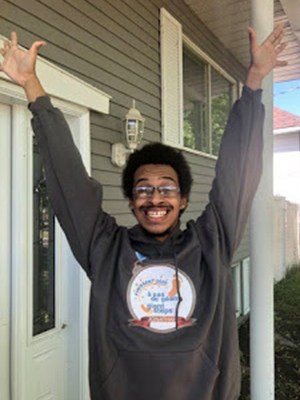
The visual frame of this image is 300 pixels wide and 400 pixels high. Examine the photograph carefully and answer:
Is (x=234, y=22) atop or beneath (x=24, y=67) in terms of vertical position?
atop

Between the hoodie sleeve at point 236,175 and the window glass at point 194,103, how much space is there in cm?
276

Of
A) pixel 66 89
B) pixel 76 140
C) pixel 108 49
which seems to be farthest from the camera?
pixel 108 49

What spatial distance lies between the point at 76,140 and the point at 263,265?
1.42 metres

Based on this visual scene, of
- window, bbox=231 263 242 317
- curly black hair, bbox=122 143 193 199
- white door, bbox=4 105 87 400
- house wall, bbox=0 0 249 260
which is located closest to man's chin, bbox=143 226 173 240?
curly black hair, bbox=122 143 193 199

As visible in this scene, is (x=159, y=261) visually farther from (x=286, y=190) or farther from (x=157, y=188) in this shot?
(x=286, y=190)

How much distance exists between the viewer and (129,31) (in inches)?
116

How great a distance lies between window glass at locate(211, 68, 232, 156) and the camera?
4953 mm

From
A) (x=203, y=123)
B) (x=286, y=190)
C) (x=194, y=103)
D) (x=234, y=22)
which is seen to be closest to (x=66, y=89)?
(x=194, y=103)

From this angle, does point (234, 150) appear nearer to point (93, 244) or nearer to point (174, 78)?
point (93, 244)

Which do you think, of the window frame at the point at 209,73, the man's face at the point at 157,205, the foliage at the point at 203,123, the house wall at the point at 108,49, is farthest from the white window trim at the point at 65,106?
the foliage at the point at 203,123

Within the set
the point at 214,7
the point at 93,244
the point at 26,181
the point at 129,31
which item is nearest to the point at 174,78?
the point at 129,31

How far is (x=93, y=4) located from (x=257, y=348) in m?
2.50

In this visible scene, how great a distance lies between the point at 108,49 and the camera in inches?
106

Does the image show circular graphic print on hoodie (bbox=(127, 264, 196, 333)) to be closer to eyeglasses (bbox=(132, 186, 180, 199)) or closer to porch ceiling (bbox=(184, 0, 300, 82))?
eyeglasses (bbox=(132, 186, 180, 199))
